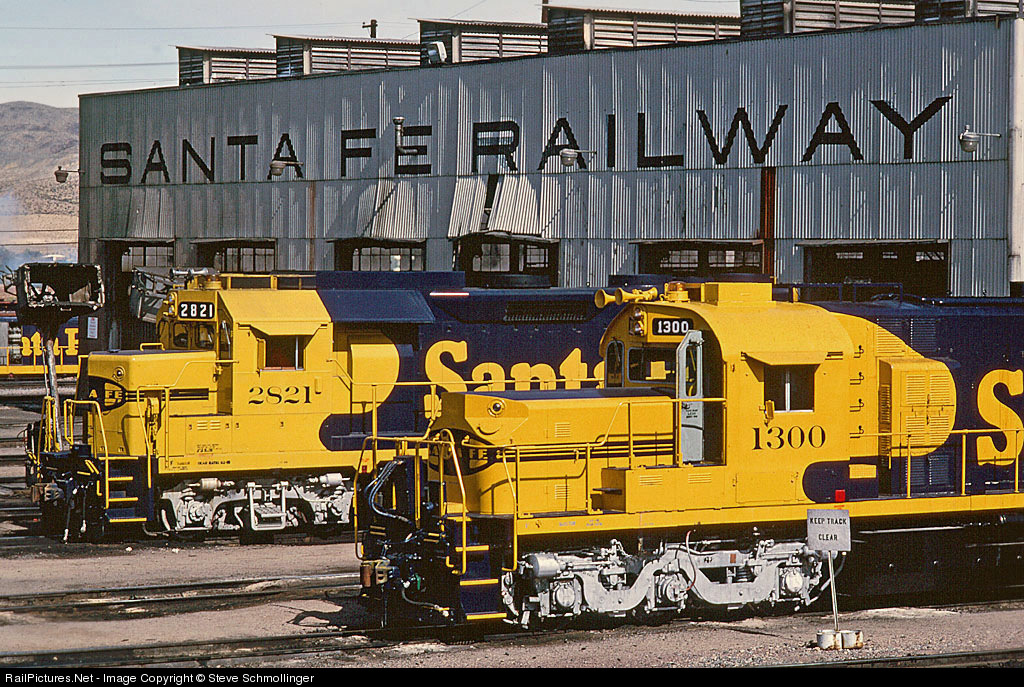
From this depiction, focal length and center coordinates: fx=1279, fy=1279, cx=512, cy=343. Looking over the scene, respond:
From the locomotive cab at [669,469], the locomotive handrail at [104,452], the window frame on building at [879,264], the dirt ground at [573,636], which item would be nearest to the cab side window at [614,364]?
the locomotive cab at [669,469]

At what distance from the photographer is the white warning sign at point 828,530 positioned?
1156 centimetres

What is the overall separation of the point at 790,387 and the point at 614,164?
16293 mm

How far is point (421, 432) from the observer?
17.9 m

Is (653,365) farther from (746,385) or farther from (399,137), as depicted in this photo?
(399,137)

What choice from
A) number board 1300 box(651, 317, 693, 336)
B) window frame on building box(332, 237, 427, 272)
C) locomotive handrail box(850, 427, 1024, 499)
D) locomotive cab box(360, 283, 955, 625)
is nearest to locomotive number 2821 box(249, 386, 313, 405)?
locomotive cab box(360, 283, 955, 625)

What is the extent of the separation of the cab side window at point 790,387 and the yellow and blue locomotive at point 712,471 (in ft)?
0.05

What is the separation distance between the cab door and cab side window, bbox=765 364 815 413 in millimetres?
645

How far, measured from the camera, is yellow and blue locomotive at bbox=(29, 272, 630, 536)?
16719 millimetres

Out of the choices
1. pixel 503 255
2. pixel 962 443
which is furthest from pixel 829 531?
pixel 503 255

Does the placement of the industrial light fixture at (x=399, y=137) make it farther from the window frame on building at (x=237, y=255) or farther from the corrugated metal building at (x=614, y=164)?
the window frame on building at (x=237, y=255)

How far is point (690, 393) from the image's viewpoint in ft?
39.1

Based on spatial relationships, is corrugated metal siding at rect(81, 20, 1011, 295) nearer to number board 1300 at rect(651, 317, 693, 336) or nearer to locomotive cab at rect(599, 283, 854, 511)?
locomotive cab at rect(599, 283, 854, 511)
